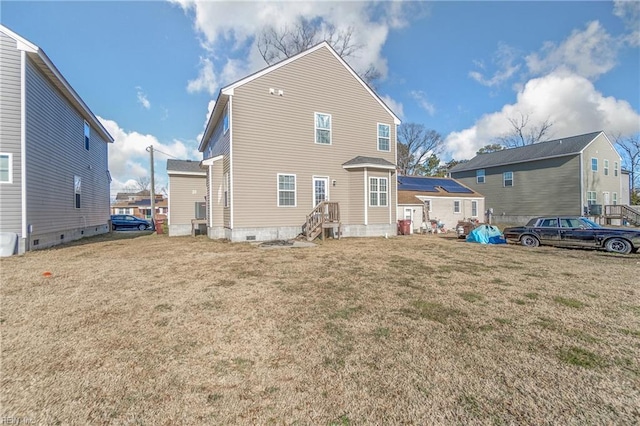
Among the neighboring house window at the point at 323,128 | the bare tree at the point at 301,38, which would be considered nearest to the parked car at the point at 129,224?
the bare tree at the point at 301,38

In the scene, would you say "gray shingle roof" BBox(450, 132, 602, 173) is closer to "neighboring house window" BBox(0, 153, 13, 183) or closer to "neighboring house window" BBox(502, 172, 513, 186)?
"neighboring house window" BBox(502, 172, 513, 186)

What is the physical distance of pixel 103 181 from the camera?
71.1 feet

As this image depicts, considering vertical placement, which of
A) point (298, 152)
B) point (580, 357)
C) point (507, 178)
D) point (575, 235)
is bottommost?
point (580, 357)

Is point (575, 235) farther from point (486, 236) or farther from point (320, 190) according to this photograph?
point (320, 190)

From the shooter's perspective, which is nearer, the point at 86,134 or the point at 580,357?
the point at 580,357

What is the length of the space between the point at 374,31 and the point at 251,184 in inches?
649

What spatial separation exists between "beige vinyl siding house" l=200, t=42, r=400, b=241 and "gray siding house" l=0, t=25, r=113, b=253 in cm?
621

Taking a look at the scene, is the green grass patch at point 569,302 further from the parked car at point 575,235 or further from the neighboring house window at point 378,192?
the neighboring house window at point 378,192

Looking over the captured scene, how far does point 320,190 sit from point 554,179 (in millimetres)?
23796

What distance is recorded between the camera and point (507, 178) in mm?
28250

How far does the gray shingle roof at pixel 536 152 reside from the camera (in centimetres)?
2434

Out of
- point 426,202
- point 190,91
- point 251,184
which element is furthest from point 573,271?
point 190,91

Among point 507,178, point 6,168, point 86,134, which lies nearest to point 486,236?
point 507,178

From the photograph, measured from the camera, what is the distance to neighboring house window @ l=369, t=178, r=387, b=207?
14.9 m
